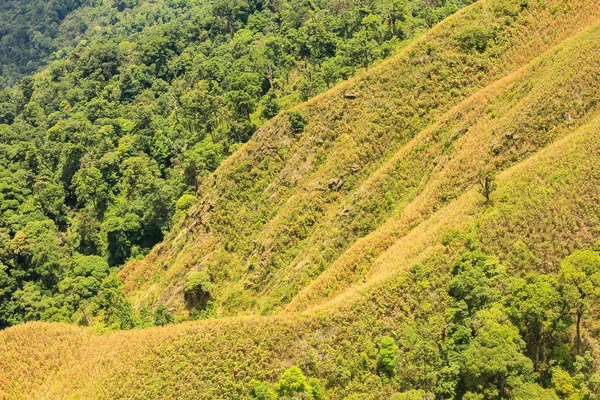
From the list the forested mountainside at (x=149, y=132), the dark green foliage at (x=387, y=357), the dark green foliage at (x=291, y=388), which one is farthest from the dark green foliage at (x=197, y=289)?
the dark green foliage at (x=387, y=357)

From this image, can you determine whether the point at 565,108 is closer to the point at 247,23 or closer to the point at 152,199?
the point at 152,199

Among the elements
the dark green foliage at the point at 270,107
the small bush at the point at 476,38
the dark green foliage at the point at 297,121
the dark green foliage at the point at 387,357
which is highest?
the small bush at the point at 476,38

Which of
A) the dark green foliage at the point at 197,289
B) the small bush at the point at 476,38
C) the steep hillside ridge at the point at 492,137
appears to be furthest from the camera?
the small bush at the point at 476,38

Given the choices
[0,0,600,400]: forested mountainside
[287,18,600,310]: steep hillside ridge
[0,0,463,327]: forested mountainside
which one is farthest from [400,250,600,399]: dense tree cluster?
[0,0,463,327]: forested mountainside

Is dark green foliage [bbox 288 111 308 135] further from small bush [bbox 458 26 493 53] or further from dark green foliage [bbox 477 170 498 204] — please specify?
dark green foliage [bbox 477 170 498 204]

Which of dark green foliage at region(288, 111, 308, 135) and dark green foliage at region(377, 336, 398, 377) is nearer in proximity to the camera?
dark green foliage at region(377, 336, 398, 377)

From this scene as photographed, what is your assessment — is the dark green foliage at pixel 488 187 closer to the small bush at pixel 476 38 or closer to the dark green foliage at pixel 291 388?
the dark green foliage at pixel 291 388
